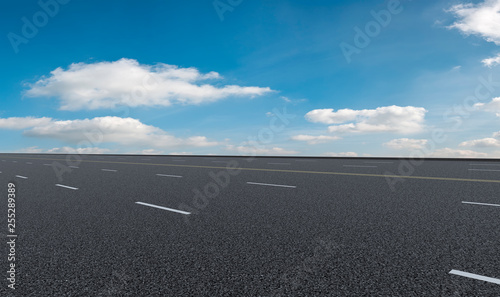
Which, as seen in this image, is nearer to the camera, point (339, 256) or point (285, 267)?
point (285, 267)

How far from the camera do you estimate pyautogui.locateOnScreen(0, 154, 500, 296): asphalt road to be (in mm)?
3594

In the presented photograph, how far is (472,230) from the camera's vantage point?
5.58m

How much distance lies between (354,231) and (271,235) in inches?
52.6

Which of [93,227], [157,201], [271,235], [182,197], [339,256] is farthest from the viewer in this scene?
[182,197]

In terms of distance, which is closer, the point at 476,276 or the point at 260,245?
the point at 476,276

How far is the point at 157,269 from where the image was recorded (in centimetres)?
405

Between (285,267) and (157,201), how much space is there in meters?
5.50

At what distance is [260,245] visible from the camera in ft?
16.0

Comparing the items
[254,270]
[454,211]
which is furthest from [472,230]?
[254,270]

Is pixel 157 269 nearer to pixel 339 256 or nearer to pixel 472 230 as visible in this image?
pixel 339 256

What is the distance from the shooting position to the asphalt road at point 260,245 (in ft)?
11.8

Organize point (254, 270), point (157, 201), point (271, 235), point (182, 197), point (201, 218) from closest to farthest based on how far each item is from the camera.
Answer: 1. point (254, 270)
2. point (271, 235)
3. point (201, 218)
4. point (157, 201)
5. point (182, 197)

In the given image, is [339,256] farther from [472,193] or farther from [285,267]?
[472,193]

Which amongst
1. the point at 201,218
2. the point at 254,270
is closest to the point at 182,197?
the point at 201,218
